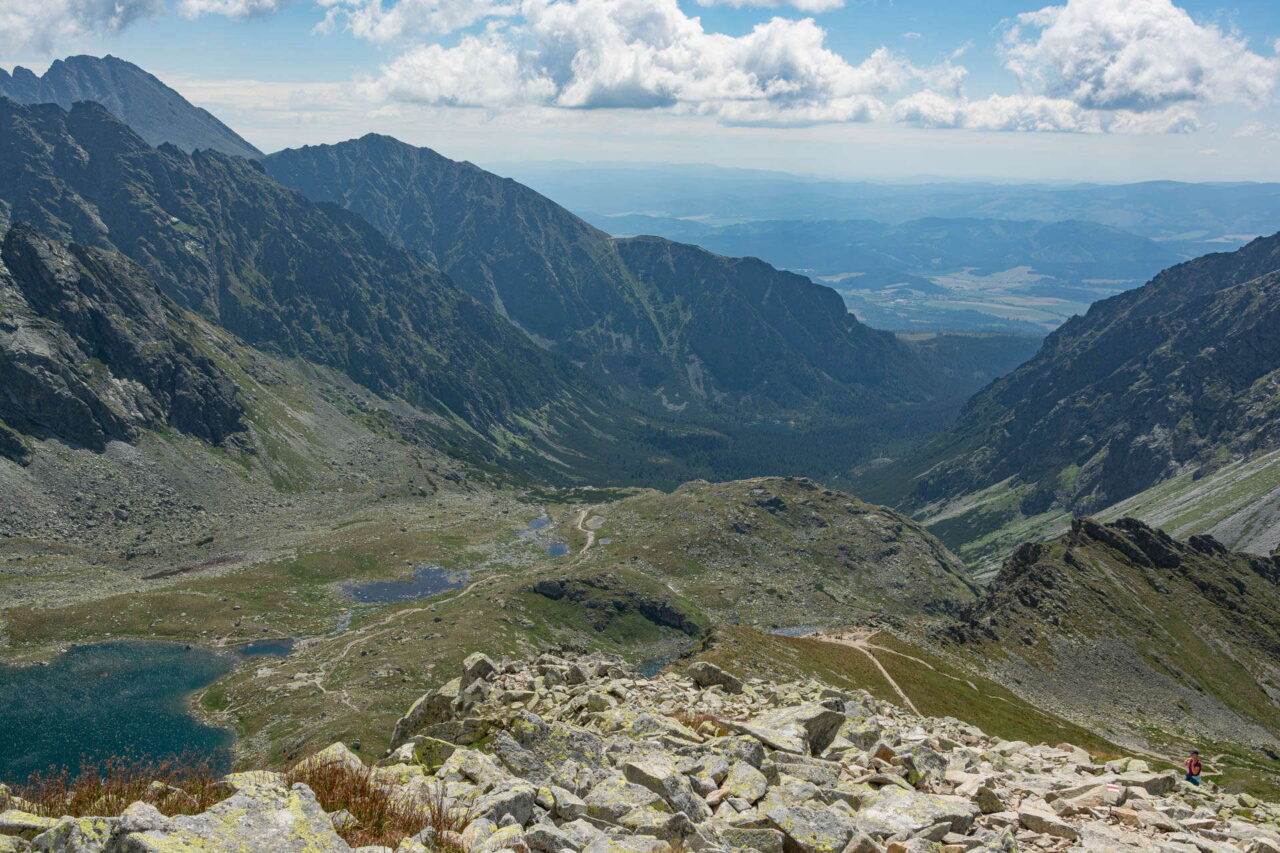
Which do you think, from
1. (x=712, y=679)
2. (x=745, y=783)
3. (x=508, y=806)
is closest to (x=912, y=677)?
(x=712, y=679)

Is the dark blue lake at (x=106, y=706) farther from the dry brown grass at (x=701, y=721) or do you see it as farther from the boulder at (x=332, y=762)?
the boulder at (x=332, y=762)

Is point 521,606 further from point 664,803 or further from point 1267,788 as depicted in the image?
point 664,803

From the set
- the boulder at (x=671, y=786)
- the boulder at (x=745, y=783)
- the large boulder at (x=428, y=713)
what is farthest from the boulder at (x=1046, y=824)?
the large boulder at (x=428, y=713)

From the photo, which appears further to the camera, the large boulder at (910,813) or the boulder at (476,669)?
the boulder at (476,669)

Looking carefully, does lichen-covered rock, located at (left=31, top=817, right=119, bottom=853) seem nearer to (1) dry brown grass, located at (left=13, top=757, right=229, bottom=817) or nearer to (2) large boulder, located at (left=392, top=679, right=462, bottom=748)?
(1) dry brown grass, located at (left=13, top=757, right=229, bottom=817)

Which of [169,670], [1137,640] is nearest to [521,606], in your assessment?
[169,670]

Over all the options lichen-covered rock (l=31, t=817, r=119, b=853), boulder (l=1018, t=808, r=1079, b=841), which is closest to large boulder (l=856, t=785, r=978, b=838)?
boulder (l=1018, t=808, r=1079, b=841)

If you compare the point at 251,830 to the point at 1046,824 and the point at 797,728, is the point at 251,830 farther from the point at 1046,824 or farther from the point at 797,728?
the point at 1046,824
